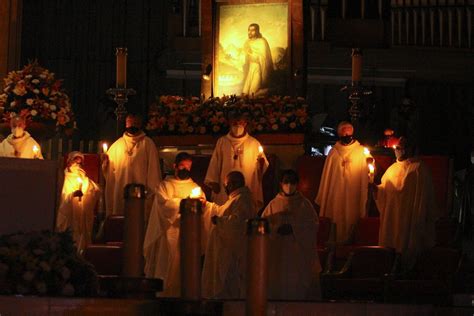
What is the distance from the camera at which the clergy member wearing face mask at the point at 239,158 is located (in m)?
16.3

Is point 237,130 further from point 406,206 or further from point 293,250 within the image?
point 293,250

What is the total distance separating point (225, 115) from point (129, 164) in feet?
4.78

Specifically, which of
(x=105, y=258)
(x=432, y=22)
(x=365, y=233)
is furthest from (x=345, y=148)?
(x=432, y=22)

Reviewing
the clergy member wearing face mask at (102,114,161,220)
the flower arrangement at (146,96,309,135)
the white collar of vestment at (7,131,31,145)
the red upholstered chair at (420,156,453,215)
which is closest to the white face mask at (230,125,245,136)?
the flower arrangement at (146,96,309,135)

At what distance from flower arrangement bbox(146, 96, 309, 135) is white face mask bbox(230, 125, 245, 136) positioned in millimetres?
688

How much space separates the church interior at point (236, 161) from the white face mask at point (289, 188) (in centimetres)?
2

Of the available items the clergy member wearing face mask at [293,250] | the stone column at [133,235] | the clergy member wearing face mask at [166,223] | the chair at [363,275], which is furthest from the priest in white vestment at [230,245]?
the stone column at [133,235]

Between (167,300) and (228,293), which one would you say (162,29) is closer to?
(228,293)

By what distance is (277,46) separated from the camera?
61.1ft

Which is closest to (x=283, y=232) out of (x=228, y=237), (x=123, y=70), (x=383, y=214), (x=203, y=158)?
(x=228, y=237)

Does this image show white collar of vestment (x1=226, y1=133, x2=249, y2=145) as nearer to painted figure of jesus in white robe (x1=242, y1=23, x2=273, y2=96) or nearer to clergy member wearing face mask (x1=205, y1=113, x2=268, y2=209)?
clergy member wearing face mask (x1=205, y1=113, x2=268, y2=209)

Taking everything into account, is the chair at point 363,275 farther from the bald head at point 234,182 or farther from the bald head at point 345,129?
the bald head at point 345,129

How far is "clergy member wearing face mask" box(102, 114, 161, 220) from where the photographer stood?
55.6ft

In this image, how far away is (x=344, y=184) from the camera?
54.0 ft
